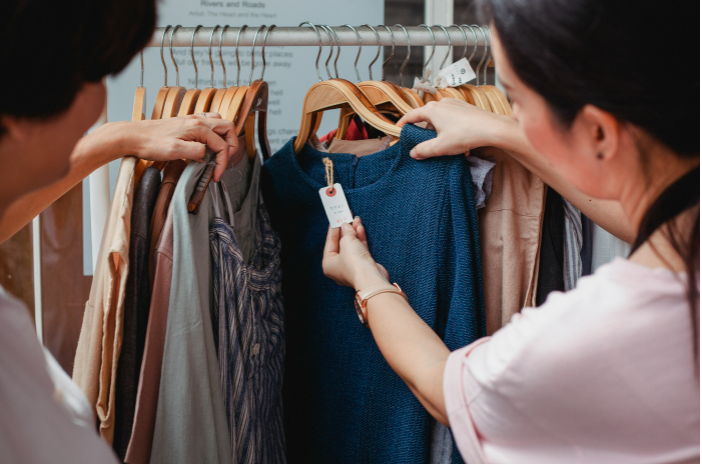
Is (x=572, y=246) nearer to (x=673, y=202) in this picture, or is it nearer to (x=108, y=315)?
(x=673, y=202)

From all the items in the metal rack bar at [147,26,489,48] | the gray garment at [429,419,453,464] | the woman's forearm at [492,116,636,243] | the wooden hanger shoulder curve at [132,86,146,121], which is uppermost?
the metal rack bar at [147,26,489,48]

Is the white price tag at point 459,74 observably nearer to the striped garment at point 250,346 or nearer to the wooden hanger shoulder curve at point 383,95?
the wooden hanger shoulder curve at point 383,95

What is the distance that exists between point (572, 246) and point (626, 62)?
1.73ft

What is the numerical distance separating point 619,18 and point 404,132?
0.49 m

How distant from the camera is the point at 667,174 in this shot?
0.52 m

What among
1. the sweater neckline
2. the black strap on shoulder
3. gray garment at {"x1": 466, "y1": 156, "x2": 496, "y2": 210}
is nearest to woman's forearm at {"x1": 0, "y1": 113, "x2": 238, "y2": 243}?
the sweater neckline

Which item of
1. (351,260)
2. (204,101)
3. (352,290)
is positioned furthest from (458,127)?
(204,101)

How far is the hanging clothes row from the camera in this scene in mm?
849

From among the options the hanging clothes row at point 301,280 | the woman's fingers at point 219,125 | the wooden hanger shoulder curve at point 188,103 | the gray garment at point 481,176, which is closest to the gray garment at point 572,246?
the hanging clothes row at point 301,280

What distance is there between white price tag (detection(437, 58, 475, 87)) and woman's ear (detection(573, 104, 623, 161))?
1.91ft

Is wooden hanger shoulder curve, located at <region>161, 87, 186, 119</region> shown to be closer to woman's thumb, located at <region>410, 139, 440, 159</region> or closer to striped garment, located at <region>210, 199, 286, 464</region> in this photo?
striped garment, located at <region>210, 199, 286, 464</region>

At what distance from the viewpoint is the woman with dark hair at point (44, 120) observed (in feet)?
1.38

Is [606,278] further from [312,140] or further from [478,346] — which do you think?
[312,140]

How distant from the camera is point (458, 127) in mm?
854
